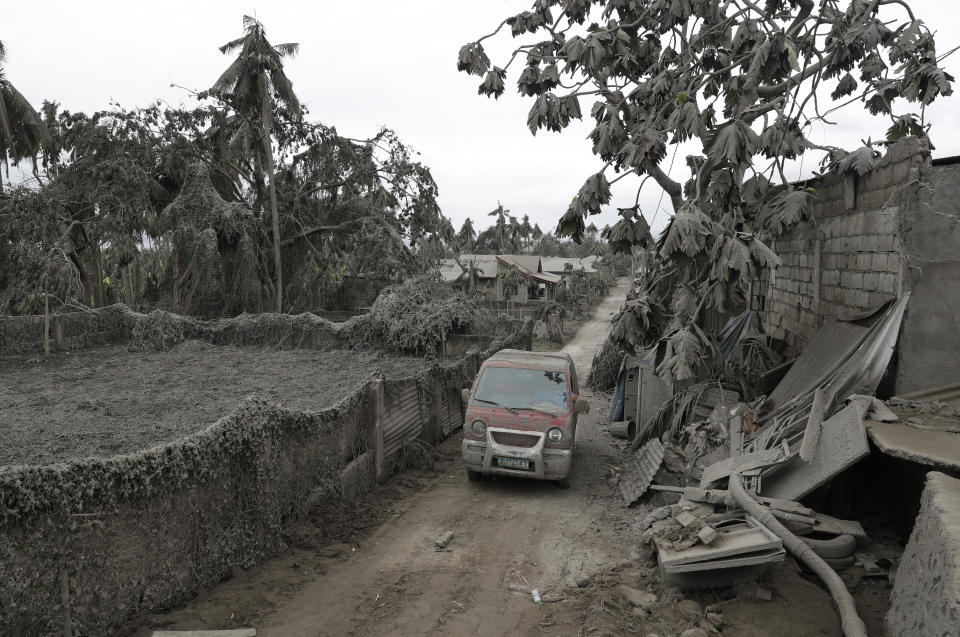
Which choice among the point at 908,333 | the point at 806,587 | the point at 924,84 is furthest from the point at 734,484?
the point at 924,84

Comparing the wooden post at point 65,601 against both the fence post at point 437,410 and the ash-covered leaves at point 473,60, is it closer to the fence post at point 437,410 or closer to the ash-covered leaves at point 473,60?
the fence post at point 437,410

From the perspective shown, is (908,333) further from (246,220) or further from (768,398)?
(246,220)

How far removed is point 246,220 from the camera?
90.8ft

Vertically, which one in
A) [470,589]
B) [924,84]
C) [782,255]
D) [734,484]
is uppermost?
[924,84]

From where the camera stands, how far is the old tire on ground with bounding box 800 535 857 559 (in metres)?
5.87

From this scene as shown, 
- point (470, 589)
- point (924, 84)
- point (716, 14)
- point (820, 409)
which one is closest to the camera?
point (470, 589)

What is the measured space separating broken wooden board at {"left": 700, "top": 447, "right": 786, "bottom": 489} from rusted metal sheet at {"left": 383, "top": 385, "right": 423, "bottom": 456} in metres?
4.89

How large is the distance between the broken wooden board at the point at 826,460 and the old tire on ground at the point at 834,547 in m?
0.50

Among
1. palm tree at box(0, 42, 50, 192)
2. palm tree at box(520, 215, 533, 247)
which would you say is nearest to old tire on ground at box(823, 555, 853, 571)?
palm tree at box(0, 42, 50, 192)

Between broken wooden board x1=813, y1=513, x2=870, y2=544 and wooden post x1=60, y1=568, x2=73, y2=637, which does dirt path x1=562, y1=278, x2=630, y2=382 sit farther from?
wooden post x1=60, y1=568, x2=73, y2=637

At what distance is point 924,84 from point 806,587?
408 inches

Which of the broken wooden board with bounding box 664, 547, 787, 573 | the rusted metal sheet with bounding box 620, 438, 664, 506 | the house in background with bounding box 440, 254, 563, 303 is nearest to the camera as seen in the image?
the broken wooden board with bounding box 664, 547, 787, 573

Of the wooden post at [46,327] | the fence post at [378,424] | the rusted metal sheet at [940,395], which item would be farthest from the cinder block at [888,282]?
the wooden post at [46,327]

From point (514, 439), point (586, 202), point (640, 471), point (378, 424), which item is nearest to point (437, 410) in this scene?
point (378, 424)
